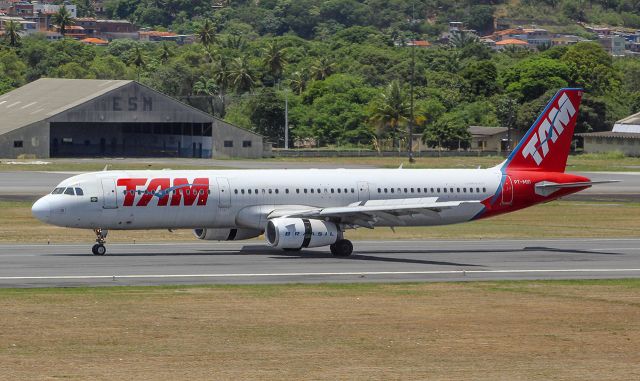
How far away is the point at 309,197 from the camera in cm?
5425

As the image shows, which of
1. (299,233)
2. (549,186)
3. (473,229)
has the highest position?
(549,186)

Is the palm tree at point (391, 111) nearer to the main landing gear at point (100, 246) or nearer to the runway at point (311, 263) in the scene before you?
the runway at point (311, 263)

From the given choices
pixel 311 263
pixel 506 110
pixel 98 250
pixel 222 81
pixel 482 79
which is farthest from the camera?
pixel 482 79

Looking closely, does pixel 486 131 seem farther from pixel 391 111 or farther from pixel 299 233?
pixel 299 233

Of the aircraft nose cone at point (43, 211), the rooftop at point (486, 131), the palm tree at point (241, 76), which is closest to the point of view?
the aircraft nose cone at point (43, 211)

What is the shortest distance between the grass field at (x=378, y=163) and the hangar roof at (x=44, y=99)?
10356 mm

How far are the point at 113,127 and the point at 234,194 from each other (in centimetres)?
9700

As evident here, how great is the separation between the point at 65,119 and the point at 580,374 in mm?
110004

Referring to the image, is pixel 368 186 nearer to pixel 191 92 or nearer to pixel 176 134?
pixel 176 134

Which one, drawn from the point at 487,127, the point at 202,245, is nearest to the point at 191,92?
the point at 487,127

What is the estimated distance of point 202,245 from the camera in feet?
185

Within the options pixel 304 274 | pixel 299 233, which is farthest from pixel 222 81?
pixel 304 274

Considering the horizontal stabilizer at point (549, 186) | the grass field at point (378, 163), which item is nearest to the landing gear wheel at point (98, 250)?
the horizontal stabilizer at point (549, 186)

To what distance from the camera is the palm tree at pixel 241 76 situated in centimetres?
18612
